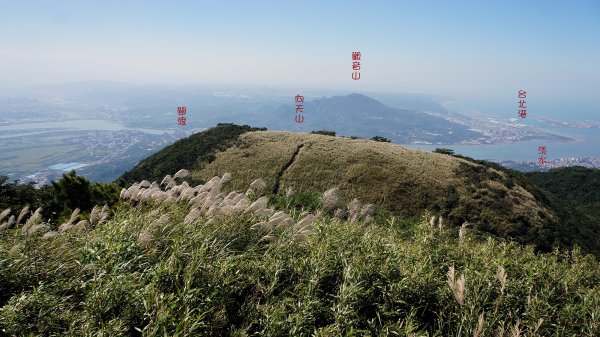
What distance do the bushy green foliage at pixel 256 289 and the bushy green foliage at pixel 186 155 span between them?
28910mm

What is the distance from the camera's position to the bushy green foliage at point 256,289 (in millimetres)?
4793

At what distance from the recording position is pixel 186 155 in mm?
40594

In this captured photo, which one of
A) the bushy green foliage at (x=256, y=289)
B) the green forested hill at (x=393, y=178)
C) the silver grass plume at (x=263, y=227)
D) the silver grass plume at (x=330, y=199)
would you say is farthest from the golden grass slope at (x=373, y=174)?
the bushy green foliage at (x=256, y=289)

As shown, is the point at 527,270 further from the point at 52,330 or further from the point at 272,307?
the point at 52,330

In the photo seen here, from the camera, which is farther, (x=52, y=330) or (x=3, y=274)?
(x=3, y=274)

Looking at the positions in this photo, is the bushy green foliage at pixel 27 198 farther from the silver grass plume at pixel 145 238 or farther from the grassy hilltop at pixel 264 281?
the silver grass plume at pixel 145 238

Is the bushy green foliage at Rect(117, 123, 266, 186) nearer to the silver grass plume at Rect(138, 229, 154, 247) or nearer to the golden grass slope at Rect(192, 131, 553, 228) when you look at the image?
the golden grass slope at Rect(192, 131, 553, 228)

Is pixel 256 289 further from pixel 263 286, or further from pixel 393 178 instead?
pixel 393 178

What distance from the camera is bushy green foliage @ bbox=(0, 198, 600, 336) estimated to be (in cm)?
479

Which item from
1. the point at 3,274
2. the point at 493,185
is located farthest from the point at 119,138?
the point at 3,274

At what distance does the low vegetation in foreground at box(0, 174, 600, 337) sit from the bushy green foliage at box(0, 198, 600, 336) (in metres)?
0.02

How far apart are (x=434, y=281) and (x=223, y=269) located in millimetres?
3627

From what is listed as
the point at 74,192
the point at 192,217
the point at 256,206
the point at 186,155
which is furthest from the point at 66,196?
the point at 186,155

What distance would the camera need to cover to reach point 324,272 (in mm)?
6031
